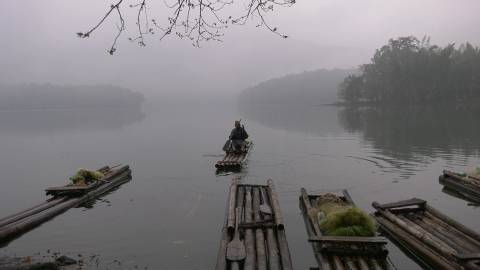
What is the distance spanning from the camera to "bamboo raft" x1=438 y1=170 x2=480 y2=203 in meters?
15.7

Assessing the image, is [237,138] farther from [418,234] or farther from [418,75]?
[418,75]

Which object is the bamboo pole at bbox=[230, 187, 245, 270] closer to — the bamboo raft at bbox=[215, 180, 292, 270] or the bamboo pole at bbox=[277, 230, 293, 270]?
the bamboo raft at bbox=[215, 180, 292, 270]

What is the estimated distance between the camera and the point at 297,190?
17.8 m

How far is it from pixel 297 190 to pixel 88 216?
8.79 meters

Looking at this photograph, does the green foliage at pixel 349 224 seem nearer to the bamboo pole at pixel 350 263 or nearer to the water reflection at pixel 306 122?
the bamboo pole at pixel 350 263

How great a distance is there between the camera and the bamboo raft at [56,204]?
12.6 m

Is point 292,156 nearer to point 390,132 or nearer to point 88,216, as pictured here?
point 88,216

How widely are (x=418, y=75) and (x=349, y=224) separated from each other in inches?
3560

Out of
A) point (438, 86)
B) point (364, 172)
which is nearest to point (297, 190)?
point (364, 172)

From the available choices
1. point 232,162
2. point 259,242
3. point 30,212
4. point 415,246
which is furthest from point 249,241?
point 232,162

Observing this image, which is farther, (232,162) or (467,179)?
(232,162)

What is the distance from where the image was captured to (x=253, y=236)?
10445 millimetres

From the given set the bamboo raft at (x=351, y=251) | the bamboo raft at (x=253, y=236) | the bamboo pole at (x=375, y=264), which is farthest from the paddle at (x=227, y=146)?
the bamboo pole at (x=375, y=264)

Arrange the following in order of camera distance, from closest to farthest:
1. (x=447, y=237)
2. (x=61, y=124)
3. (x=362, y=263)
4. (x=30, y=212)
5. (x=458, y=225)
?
(x=362, y=263) → (x=447, y=237) → (x=458, y=225) → (x=30, y=212) → (x=61, y=124)
